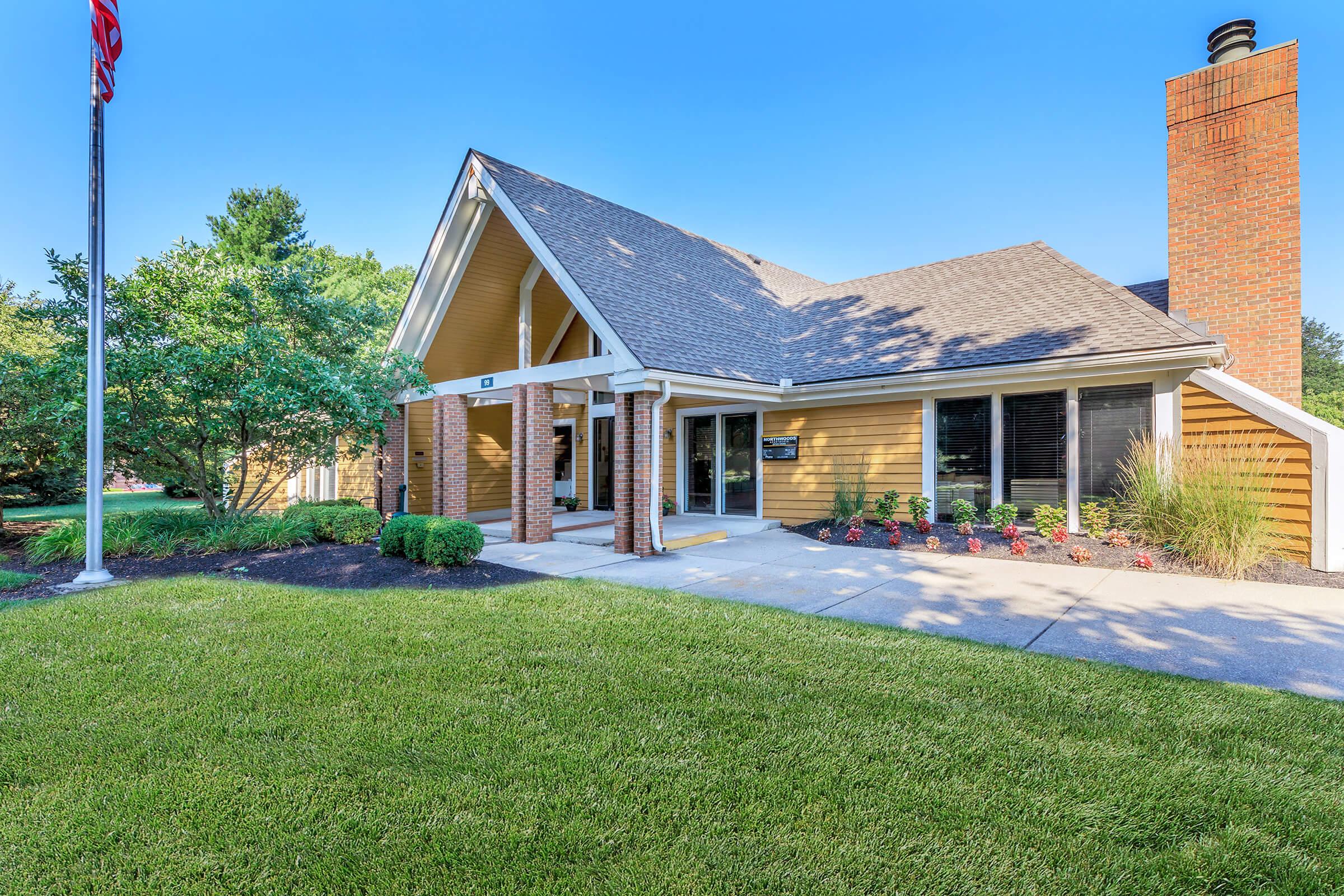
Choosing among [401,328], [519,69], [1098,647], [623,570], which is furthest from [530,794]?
[519,69]

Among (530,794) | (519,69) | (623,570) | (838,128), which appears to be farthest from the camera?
(838,128)

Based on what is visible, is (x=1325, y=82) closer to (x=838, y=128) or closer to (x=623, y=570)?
(x=838, y=128)

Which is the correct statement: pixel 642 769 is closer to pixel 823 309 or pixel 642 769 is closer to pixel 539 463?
pixel 539 463

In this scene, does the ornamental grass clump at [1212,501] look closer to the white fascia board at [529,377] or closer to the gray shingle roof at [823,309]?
the gray shingle roof at [823,309]

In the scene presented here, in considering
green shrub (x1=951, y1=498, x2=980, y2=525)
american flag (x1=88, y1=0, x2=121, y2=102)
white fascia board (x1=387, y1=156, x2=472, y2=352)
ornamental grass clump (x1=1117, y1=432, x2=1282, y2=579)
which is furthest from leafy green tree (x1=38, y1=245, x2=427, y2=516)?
ornamental grass clump (x1=1117, y1=432, x2=1282, y2=579)

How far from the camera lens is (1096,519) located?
8.51 meters

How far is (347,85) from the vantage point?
46.8ft

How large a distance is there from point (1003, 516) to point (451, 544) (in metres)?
7.88

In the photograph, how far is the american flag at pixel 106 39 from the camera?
6.26 meters

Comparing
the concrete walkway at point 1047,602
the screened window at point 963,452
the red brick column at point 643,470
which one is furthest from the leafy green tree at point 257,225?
the screened window at point 963,452

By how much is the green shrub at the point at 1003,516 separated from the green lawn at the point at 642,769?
5.23 meters

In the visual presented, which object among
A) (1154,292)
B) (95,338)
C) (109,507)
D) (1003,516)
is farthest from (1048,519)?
(109,507)

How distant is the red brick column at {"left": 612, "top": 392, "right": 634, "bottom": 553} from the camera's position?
8.78 metres

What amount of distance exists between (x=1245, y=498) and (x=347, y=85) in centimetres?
1865
